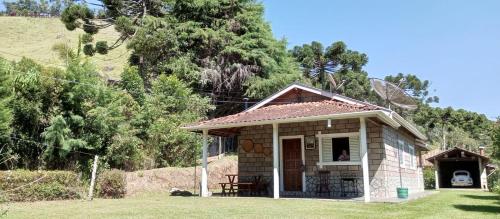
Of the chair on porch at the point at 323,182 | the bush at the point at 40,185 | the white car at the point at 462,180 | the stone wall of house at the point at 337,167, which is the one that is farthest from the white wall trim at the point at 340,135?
the white car at the point at 462,180

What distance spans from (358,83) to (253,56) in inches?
634

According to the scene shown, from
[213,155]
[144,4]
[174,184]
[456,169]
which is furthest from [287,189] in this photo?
[456,169]

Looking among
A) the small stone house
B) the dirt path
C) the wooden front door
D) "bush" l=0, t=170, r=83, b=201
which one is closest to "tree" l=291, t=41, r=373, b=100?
the dirt path

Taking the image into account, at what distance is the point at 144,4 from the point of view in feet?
93.5

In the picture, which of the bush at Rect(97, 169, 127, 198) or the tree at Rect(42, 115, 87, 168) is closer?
the bush at Rect(97, 169, 127, 198)

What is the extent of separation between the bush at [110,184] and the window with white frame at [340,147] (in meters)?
6.86

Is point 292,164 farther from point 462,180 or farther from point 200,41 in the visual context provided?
point 462,180

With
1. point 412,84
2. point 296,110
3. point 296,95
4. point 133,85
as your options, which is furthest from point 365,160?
point 412,84

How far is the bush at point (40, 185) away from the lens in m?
11.9

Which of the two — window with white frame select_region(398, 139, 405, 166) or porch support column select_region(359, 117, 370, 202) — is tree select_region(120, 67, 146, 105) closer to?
window with white frame select_region(398, 139, 405, 166)

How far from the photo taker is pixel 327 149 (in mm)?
14742

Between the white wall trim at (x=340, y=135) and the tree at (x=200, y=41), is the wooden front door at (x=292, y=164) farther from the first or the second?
the tree at (x=200, y=41)

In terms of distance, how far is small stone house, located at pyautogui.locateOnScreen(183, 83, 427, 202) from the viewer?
44.1 feet

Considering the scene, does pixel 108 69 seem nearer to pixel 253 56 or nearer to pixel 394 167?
pixel 253 56
